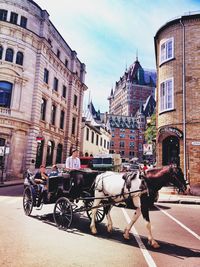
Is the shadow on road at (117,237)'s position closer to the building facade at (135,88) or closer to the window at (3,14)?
the window at (3,14)

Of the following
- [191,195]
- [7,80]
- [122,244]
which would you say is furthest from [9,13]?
[122,244]

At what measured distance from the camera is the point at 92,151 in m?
44.0

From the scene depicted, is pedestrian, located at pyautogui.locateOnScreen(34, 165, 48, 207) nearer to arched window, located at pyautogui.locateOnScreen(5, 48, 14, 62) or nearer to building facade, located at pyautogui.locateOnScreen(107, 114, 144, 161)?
arched window, located at pyautogui.locateOnScreen(5, 48, 14, 62)

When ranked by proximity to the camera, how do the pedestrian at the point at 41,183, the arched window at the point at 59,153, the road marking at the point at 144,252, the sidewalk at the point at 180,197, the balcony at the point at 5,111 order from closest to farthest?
1. the road marking at the point at 144,252
2. the pedestrian at the point at 41,183
3. the sidewalk at the point at 180,197
4. the balcony at the point at 5,111
5. the arched window at the point at 59,153

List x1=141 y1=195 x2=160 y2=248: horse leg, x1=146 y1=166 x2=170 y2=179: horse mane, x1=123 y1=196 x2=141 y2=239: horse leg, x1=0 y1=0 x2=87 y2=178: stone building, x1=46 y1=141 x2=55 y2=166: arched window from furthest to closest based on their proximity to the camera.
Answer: x1=46 y1=141 x2=55 y2=166: arched window
x1=0 y1=0 x2=87 y2=178: stone building
x1=146 y1=166 x2=170 y2=179: horse mane
x1=123 y1=196 x2=141 y2=239: horse leg
x1=141 y1=195 x2=160 y2=248: horse leg

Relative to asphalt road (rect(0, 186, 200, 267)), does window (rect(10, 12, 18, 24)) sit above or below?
above

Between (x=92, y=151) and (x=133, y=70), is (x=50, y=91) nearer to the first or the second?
(x=92, y=151)

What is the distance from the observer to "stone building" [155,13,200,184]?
15805 millimetres

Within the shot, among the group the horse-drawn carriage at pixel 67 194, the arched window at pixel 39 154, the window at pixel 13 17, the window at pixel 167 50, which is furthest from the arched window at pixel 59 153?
the horse-drawn carriage at pixel 67 194

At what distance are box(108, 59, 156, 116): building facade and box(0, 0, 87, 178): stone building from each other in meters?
94.8

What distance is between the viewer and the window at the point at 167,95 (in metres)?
17.3

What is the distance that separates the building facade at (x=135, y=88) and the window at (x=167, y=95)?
340 feet

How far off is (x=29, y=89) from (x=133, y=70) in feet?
369

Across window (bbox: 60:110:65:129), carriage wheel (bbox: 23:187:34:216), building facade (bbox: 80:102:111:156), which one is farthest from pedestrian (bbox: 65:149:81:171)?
building facade (bbox: 80:102:111:156)
